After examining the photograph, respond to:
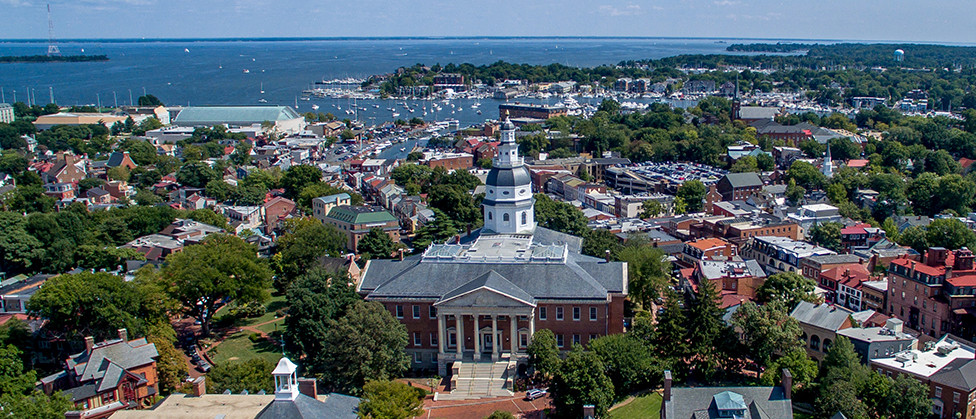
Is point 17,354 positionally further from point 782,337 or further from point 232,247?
point 782,337

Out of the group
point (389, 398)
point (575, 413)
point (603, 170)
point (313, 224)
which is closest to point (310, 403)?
point (389, 398)

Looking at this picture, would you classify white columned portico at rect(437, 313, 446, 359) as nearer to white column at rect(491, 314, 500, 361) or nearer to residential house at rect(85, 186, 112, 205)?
white column at rect(491, 314, 500, 361)

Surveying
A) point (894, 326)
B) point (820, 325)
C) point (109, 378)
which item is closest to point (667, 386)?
point (820, 325)

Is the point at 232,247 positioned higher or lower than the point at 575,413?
higher

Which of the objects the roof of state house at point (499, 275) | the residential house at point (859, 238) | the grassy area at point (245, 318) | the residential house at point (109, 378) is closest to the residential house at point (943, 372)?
the roof of state house at point (499, 275)

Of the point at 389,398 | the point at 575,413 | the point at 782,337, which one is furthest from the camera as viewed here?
the point at 782,337

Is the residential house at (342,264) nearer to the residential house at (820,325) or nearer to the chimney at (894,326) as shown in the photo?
the residential house at (820,325)

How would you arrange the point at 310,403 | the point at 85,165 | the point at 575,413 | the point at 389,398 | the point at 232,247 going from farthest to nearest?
the point at 85,165, the point at 232,247, the point at 575,413, the point at 389,398, the point at 310,403
